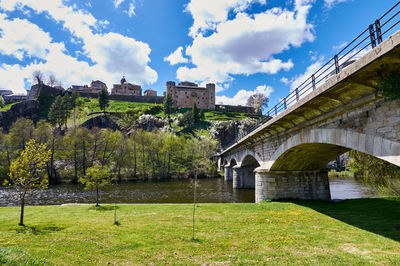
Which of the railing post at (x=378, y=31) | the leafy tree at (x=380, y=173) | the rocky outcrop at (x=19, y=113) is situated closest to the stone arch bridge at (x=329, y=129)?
the railing post at (x=378, y=31)

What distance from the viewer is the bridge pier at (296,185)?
18.4m

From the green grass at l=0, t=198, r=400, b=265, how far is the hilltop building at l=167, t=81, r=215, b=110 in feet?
367

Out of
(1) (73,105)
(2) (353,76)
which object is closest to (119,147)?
(2) (353,76)

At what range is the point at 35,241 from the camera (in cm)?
771

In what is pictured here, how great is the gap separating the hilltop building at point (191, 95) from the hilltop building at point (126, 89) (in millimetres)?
24821

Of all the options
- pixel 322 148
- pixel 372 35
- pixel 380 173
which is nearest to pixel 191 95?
pixel 380 173

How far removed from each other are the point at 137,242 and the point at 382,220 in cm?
1334

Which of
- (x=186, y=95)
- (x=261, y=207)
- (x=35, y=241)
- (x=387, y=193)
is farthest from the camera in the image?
(x=186, y=95)

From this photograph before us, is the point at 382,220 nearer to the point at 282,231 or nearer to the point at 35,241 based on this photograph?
the point at 282,231

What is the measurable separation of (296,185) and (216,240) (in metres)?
→ 13.3

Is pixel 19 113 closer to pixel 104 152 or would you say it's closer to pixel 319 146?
pixel 104 152

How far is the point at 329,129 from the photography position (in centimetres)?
1021

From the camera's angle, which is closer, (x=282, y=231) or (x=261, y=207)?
(x=282, y=231)

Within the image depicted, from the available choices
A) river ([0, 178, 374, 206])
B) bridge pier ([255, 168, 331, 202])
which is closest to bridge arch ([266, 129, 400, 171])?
bridge pier ([255, 168, 331, 202])
